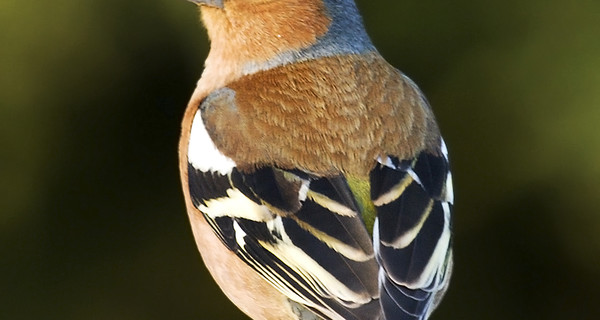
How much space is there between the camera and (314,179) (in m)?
3.71

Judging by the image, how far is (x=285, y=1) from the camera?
4.41m

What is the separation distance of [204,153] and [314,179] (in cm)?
47

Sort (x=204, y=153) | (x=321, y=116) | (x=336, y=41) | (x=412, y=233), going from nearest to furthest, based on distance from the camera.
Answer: (x=412, y=233) < (x=321, y=116) < (x=204, y=153) < (x=336, y=41)

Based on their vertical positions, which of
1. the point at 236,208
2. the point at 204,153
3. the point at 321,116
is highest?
the point at 321,116

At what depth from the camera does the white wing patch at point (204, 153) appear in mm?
3926

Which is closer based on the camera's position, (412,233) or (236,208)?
(412,233)

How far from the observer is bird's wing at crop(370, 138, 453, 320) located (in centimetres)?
347

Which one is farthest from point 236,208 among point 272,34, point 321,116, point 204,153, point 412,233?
point 272,34

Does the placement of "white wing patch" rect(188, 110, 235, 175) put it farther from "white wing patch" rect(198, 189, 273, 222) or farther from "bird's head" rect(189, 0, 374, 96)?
"bird's head" rect(189, 0, 374, 96)

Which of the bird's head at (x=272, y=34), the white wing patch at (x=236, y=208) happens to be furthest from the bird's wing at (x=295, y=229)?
the bird's head at (x=272, y=34)

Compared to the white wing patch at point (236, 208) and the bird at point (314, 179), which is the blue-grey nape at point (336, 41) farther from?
the white wing patch at point (236, 208)

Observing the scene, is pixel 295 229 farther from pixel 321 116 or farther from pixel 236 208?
pixel 321 116
